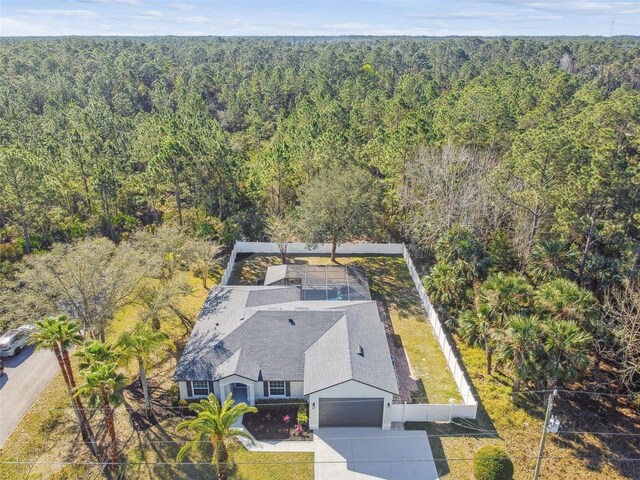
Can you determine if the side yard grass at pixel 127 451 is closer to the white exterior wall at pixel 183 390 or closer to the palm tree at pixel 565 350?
the white exterior wall at pixel 183 390

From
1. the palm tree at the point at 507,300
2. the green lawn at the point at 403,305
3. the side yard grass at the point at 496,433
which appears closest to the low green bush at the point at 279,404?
the side yard grass at the point at 496,433

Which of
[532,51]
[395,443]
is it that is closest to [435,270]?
[395,443]

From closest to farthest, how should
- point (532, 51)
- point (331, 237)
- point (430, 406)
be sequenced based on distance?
point (430, 406)
point (331, 237)
point (532, 51)

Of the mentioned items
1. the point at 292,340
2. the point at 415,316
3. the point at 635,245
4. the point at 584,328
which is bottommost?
the point at 415,316

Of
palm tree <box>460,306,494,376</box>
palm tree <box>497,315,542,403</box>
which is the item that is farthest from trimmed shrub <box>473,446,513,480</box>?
palm tree <box>460,306,494,376</box>

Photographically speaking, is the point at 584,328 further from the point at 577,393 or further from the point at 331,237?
the point at 331,237
